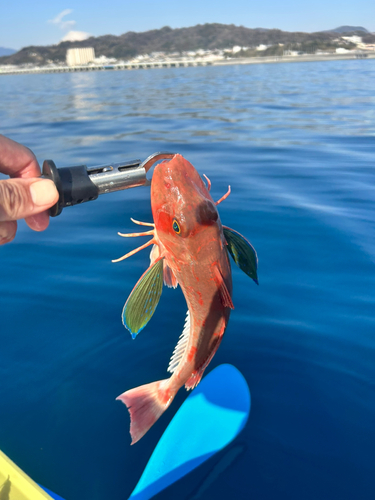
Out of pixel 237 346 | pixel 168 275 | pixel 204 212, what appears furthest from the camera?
pixel 237 346

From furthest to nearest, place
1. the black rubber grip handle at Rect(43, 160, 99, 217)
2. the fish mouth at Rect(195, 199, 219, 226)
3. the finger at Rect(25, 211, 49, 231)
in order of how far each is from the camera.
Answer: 1. the finger at Rect(25, 211, 49, 231)
2. the fish mouth at Rect(195, 199, 219, 226)
3. the black rubber grip handle at Rect(43, 160, 99, 217)

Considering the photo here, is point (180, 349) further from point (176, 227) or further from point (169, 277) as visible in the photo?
point (176, 227)

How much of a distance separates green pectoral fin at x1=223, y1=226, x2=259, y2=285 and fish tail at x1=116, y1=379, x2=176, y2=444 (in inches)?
36.0

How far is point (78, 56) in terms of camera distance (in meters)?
151

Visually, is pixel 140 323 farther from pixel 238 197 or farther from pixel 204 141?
pixel 204 141

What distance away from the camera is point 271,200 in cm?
603

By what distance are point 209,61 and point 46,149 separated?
102367 mm

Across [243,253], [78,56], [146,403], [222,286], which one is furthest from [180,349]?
[78,56]

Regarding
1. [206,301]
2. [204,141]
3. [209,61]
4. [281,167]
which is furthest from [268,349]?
[209,61]

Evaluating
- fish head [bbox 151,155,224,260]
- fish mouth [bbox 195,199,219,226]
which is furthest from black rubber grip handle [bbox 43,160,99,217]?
fish mouth [bbox 195,199,219,226]

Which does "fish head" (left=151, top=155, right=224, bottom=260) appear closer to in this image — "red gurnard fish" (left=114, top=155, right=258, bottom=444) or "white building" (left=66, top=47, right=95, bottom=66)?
"red gurnard fish" (left=114, top=155, right=258, bottom=444)

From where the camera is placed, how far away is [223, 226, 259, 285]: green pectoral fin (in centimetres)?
219

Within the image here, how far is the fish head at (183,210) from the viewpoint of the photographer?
203cm

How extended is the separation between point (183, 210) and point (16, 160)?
3.52ft
